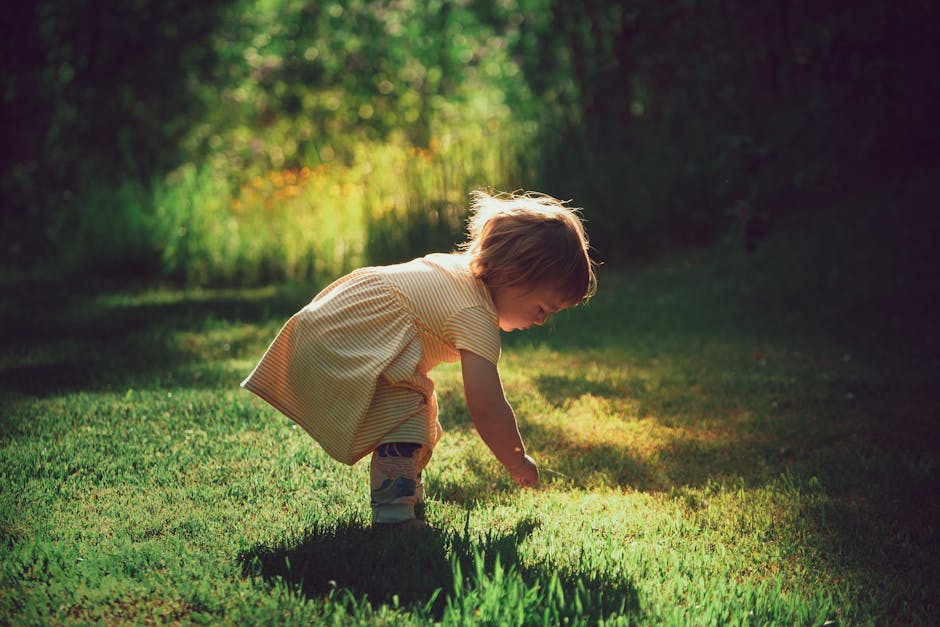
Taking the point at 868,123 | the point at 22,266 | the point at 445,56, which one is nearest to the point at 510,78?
the point at 445,56

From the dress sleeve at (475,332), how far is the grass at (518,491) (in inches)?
21.9

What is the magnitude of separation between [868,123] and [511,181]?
3702 millimetres

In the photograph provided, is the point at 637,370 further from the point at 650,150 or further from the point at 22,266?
the point at 22,266

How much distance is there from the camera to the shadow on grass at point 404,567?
2.17 meters

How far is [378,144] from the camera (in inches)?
432

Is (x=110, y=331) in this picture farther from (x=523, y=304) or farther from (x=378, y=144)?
(x=378, y=144)

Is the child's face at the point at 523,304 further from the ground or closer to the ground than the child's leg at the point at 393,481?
further from the ground

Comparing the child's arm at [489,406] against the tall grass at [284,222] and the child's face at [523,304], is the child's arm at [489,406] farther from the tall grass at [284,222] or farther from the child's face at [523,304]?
the tall grass at [284,222]

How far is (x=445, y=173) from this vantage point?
7730mm

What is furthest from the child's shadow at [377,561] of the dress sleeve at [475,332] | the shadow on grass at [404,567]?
the dress sleeve at [475,332]

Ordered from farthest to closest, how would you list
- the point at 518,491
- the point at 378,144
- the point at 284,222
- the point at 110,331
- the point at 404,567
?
the point at 378,144
the point at 284,222
the point at 110,331
the point at 518,491
the point at 404,567

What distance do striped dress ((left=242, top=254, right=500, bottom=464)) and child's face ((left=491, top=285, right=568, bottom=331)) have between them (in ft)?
0.19

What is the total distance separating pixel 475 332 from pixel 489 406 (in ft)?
0.75

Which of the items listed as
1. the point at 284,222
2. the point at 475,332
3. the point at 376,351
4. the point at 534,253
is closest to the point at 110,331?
the point at 284,222
